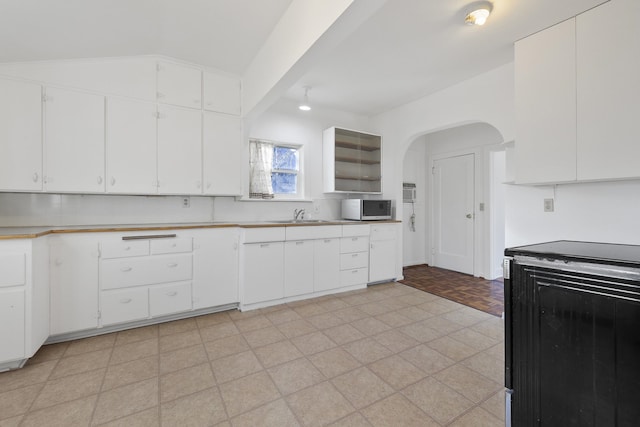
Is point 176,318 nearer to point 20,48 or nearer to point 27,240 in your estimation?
point 27,240

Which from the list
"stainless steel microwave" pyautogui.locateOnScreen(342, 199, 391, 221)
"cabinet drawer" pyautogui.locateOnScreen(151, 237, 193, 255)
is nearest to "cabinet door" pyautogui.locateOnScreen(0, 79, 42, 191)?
"cabinet drawer" pyautogui.locateOnScreen(151, 237, 193, 255)

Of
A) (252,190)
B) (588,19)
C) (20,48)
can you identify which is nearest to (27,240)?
(20,48)

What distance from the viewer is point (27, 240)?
6.43 ft

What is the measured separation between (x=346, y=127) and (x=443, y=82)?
1643 mm

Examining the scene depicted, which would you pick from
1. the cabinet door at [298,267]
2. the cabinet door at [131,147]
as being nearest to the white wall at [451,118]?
the cabinet door at [298,267]

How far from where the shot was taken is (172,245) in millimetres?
2732

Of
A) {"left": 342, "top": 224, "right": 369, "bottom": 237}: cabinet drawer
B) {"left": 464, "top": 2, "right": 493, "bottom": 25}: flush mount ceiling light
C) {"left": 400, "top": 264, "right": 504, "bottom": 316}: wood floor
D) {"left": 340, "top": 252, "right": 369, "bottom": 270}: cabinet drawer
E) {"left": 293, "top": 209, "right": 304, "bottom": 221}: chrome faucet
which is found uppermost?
{"left": 464, "top": 2, "right": 493, "bottom": 25}: flush mount ceiling light

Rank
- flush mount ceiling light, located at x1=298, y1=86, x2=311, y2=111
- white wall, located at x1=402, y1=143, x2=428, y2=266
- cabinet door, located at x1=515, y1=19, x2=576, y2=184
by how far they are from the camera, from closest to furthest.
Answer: cabinet door, located at x1=515, y1=19, x2=576, y2=184, flush mount ceiling light, located at x1=298, y1=86, x2=311, y2=111, white wall, located at x1=402, y1=143, x2=428, y2=266

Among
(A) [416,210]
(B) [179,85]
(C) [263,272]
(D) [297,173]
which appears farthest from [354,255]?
(B) [179,85]

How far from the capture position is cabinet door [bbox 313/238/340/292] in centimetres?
352

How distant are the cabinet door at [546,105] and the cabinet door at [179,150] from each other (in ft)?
10.3

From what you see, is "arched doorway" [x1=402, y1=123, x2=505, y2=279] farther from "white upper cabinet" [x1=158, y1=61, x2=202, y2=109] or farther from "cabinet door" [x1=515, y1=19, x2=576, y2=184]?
"white upper cabinet" [x1=158, y1=61, x2=202, y2=109]

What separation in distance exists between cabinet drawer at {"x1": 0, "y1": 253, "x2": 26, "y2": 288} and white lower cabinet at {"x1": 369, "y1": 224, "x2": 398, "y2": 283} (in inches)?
135

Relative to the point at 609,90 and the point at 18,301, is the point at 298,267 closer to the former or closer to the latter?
the point at 18,301
